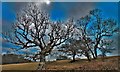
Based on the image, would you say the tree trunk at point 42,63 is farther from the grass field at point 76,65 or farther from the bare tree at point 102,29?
the bare tree at point 102,29

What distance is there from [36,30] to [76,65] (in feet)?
13.9

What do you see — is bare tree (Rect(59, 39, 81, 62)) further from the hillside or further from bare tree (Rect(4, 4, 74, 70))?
the hillside

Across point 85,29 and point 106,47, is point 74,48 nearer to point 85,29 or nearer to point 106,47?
point 85,29

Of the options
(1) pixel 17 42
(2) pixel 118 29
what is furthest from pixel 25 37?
(2) pixel 118 29

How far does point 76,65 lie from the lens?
46.8 feet

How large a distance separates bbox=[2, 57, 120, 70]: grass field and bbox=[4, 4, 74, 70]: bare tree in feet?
6.06

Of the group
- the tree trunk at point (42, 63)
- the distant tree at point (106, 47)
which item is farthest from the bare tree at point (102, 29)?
the tree trunk at point (42, 63)

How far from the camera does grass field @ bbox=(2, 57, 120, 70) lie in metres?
13.8

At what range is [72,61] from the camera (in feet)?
49.5

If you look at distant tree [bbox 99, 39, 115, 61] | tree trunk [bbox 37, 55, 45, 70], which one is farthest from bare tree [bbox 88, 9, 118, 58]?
tree trunk [bbox 37, 55, 45, 70]

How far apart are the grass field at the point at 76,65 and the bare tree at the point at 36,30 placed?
1.85 metres

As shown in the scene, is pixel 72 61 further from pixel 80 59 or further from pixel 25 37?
pixel 25 37

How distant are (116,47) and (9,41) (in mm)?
8232

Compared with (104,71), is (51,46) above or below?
above
